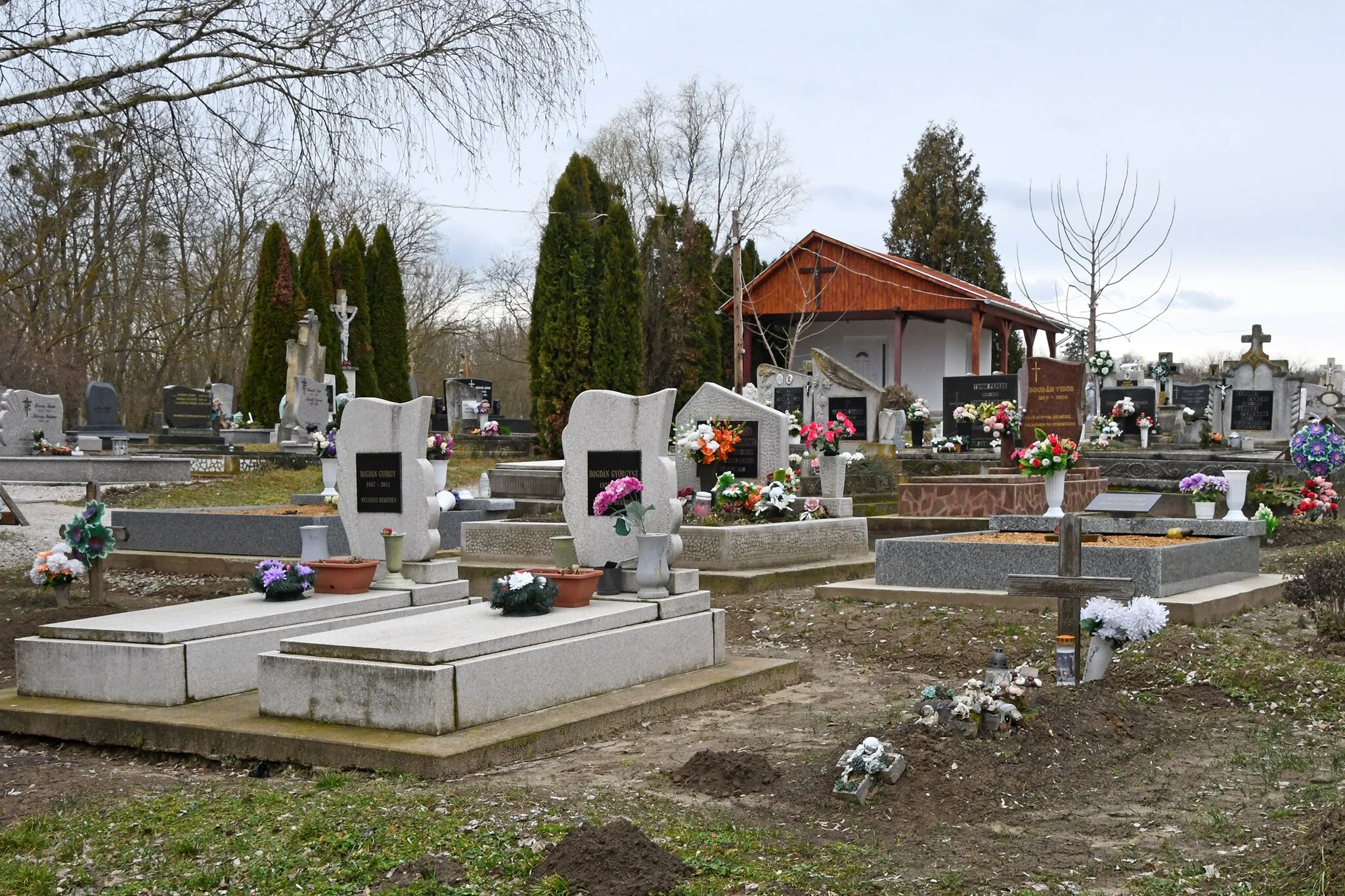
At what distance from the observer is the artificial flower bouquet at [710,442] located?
14500 millimetres

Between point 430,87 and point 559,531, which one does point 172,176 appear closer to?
point 430,87

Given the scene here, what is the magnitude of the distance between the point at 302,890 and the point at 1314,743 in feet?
16.5

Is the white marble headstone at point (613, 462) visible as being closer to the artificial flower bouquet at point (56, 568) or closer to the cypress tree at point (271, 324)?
the artificial flower bouquet at point (56, 568)

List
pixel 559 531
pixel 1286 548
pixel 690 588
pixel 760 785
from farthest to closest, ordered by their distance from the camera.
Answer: pixel 1286 548 < pixel 559 531 < pixel 690 588 < pixel 760 785

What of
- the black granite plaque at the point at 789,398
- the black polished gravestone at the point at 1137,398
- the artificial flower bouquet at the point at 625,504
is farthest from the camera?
the black polished gravestone at the point at 1137,398

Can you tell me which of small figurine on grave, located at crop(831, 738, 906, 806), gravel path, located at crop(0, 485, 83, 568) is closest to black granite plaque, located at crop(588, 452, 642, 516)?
small figurine on grave, located at crop(831, 738, 906, 806)

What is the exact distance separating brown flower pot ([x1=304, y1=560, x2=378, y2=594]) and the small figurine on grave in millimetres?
4443

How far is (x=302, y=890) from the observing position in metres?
4.38

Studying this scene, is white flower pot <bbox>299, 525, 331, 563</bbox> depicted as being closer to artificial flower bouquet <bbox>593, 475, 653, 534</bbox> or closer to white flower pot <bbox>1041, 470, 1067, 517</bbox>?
artificial flower bouquet <bbox>593, 475, 653, 534</bbox>

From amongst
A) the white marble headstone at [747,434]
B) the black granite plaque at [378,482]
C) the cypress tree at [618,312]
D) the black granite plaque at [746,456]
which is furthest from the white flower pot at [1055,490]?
the cypress tree at [618,312]

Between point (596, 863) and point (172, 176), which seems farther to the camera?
point (172, 176)

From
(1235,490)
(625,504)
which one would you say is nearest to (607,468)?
(625,504)

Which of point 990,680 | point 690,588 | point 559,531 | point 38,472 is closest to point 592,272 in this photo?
point 38,472

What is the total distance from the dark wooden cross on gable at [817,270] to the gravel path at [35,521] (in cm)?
2439
